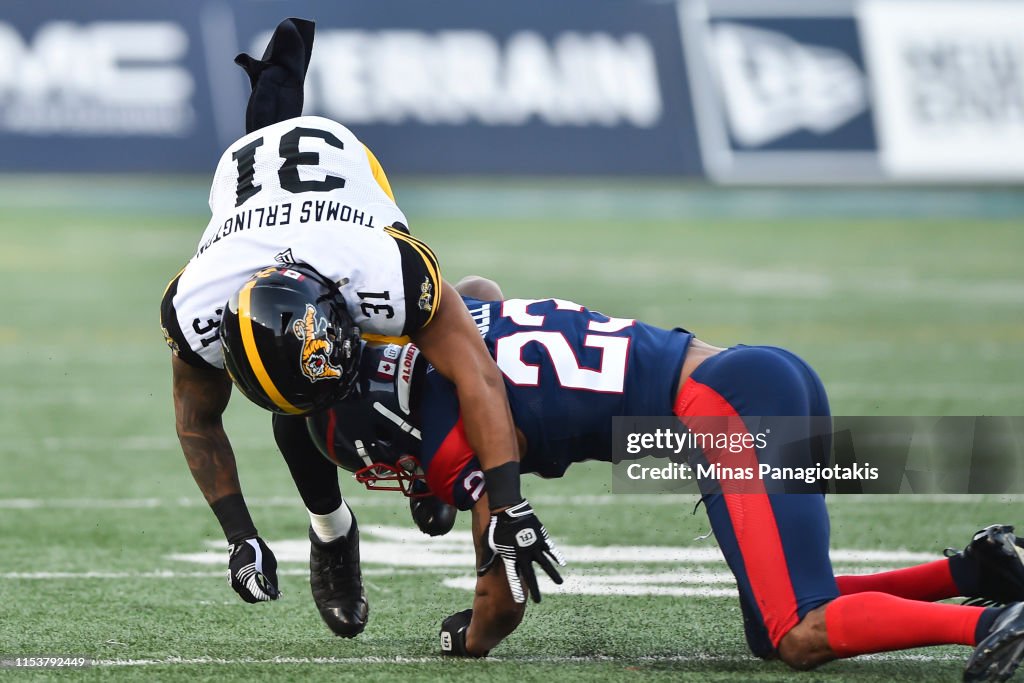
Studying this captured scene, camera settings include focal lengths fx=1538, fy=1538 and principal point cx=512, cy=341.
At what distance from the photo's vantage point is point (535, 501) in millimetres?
6008

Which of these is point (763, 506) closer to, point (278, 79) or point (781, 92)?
point (278, 79)

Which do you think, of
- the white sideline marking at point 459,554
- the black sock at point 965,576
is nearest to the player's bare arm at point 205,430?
the white sideline marking at point 459,554

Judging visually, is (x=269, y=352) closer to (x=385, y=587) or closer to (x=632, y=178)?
(x=385, y=587)

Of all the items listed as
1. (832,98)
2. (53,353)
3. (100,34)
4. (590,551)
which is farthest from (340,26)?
(590,551)

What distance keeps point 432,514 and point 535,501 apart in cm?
182

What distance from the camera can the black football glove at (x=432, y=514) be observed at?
4.21 meters

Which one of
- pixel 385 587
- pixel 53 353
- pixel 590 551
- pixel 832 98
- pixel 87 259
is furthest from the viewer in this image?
pixel 832 98

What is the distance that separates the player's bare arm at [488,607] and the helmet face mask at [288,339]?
1.60ft

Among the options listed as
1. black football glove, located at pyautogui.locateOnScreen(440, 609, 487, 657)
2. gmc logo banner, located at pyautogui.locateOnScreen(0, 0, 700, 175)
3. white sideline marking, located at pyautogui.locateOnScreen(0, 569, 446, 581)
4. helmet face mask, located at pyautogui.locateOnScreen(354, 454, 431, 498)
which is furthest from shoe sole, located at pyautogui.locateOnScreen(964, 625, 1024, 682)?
gmc logo banner, located at pyautogui.locateOnScreen(0, 0, 700, 175)

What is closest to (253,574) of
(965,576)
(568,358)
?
(568,358)

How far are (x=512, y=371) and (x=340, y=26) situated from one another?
48.7ft

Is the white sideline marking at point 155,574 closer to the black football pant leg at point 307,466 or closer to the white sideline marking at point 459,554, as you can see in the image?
the white sideline marking at point 459,554

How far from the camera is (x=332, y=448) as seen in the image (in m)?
3.86

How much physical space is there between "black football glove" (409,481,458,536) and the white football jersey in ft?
2.49
